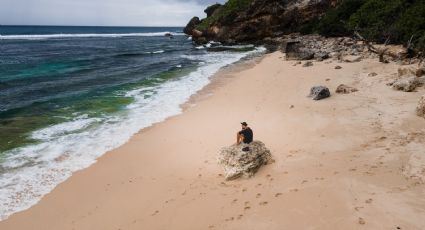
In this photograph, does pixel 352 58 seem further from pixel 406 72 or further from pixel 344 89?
pixel 344 89

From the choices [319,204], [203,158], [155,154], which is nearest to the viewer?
[319,204]

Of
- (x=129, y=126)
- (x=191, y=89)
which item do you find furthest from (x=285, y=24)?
(x=129, y=126)

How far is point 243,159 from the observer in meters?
9.93

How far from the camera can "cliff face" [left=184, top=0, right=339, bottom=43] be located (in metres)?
53.3

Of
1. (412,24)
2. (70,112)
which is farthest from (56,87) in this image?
(412,24)

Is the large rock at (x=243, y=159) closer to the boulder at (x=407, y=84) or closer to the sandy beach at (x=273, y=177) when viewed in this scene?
the sandy beach at (x=273, y=177)

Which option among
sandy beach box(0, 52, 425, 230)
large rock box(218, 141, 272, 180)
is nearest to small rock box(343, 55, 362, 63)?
sandy beach box(0, 52, 425, 230)

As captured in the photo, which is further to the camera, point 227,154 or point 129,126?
point 129,126

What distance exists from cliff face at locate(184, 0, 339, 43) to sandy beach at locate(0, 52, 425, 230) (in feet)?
130

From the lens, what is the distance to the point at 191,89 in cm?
2331

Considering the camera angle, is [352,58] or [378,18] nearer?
[352,58]

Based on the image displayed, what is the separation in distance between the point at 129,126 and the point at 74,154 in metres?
3.51

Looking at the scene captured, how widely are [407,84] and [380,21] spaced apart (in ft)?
65.0

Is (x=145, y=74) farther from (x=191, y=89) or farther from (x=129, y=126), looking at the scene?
(x=129, y=126)
